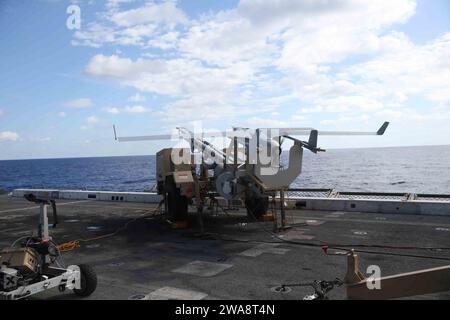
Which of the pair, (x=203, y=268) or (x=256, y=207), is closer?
(x=203, y=268)

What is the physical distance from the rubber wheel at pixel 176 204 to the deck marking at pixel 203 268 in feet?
15.9

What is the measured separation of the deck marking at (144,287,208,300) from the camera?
266 inches

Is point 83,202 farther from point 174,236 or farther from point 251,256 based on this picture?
point 251,256

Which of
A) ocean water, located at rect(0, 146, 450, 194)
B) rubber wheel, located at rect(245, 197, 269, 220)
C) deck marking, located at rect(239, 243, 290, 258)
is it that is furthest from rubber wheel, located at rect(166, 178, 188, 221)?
ocean water, located at rect(0, 146, 450, 194)

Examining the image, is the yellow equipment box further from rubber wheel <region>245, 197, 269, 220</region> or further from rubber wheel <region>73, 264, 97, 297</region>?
rubber wheel <region>245, 197, 269, 220</region>

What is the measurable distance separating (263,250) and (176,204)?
15.4 feet

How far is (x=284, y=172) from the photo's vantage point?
1252 cm

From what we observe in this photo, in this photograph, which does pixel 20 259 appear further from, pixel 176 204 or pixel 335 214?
pixel 335 214

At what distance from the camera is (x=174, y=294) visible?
22.8 ft

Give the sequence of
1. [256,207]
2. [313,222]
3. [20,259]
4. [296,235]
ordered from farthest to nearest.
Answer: [256,207] < [313,222] < [296,235] < [20,259]

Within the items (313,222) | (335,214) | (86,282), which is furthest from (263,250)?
(335,214)

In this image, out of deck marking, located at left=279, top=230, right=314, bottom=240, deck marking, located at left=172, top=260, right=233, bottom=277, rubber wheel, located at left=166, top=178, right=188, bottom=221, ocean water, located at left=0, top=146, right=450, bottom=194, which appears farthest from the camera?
ocean water, located at left=0, top=146, right=450, bottom=194

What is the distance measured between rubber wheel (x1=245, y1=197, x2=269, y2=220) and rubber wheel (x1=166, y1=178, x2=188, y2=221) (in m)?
2.26

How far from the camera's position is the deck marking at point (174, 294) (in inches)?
266
